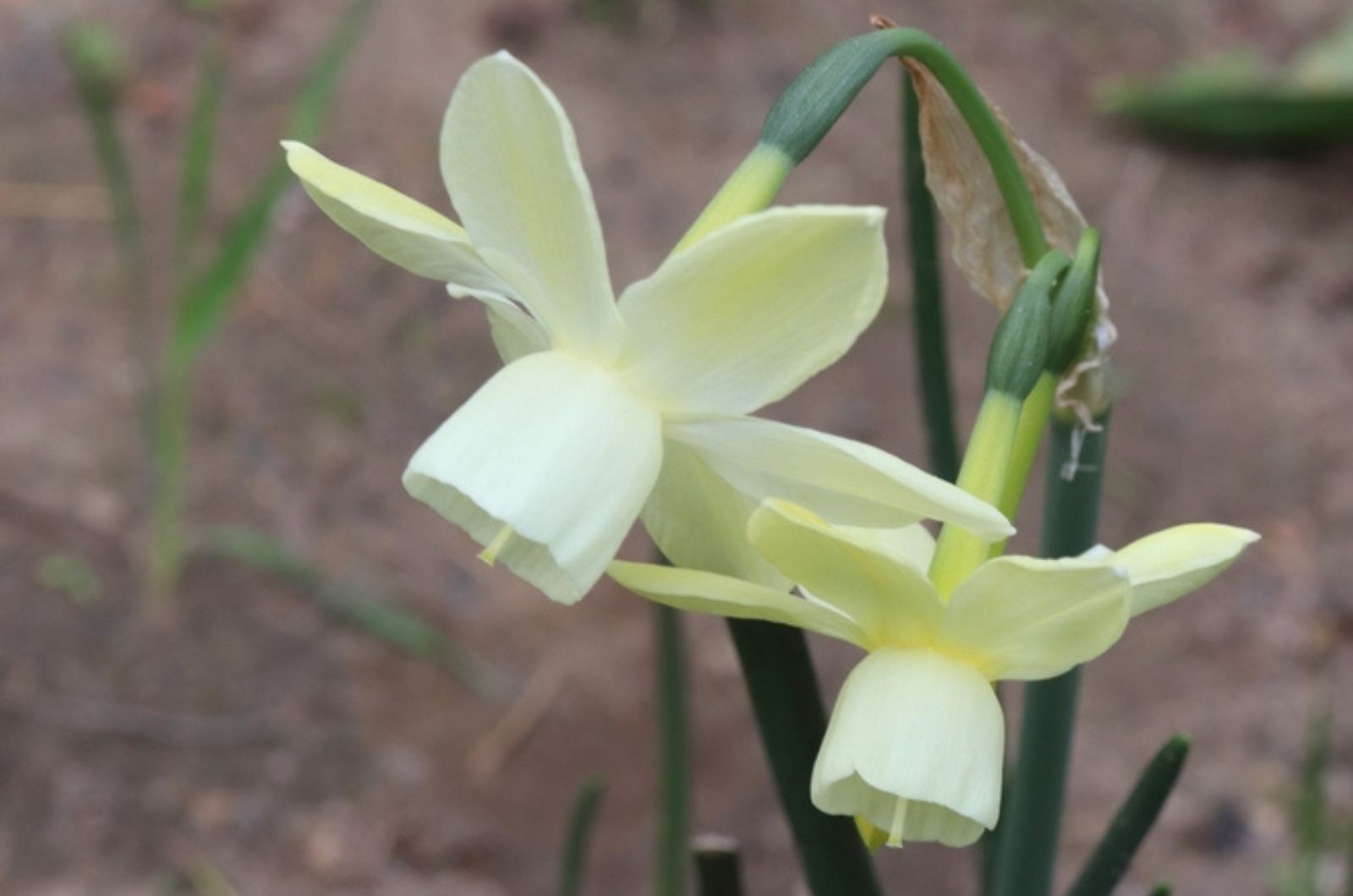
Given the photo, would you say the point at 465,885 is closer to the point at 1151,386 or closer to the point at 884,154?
the point at 1151,386

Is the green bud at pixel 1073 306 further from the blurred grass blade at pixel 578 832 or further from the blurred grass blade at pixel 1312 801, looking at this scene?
the blurred grass blade at pixel 1312 801

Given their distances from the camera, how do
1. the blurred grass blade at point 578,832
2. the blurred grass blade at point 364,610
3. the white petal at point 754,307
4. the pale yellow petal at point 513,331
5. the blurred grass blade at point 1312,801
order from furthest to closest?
1. the blurred grass blade at point 364,610
2. the blurred grass blade at point 1312,801
3. the blurred grass blade at point 578,832
4. the pale yellow petal at point 513,331
5. the white petal at point 754,307

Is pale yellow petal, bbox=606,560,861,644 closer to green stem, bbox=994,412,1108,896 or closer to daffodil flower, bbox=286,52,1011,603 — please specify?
daffodil flower, bbox=286,52,1011,603

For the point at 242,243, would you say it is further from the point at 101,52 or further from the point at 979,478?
the point at 979,478

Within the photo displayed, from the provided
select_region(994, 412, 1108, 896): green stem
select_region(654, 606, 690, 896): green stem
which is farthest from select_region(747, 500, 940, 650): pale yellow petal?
select_region(654, 606, 690, 896): green stem

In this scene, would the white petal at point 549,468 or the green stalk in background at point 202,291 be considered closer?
the white petal at point 549,468

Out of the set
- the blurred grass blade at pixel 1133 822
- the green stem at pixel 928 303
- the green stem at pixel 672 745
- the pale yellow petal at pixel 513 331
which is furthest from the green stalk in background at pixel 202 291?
the blurred grass blade at pixel 1133 822
